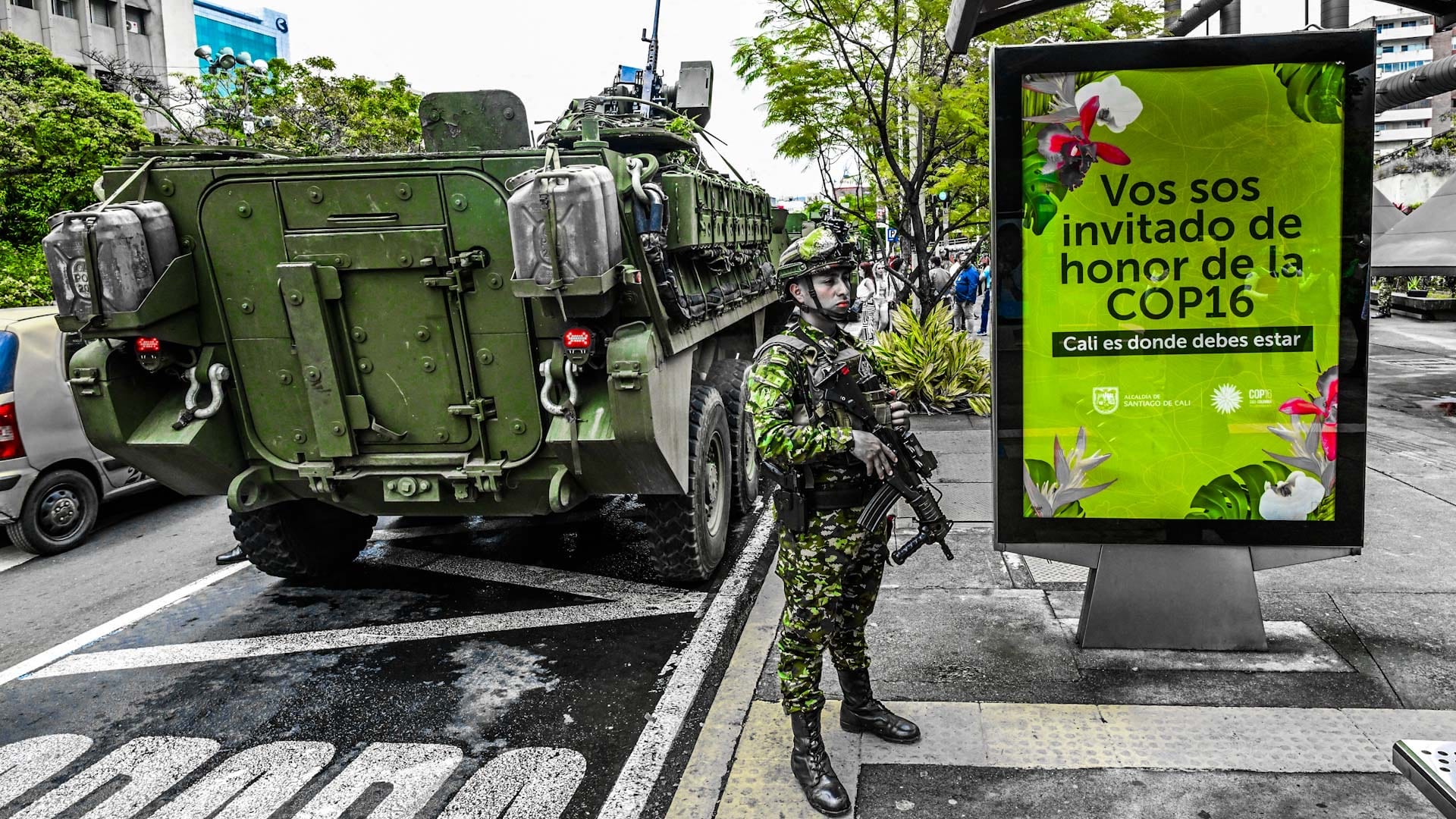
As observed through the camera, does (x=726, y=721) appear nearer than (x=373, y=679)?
Yes

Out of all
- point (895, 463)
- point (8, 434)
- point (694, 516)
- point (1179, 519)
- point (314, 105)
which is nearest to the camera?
point (895, 463)

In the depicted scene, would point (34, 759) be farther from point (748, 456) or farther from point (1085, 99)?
point (1085, 99)

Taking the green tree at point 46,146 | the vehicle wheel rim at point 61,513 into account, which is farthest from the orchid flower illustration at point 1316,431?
the green tree at point 46,146

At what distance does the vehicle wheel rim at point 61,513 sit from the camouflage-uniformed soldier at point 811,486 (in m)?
6.60

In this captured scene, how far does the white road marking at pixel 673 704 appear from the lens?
3869mm

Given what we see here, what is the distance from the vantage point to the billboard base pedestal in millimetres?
4551

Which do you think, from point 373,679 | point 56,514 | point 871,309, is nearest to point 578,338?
point 373,679

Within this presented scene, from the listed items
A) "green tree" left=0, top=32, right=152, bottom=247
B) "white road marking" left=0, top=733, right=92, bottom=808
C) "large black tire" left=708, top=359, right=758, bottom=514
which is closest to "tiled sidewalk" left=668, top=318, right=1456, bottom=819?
"large black tire" left=708, top=359, right=758, bottom=514

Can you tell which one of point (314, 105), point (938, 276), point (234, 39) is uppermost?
point (234, 39)

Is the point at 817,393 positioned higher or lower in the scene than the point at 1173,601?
higher

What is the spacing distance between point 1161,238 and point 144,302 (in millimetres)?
4749

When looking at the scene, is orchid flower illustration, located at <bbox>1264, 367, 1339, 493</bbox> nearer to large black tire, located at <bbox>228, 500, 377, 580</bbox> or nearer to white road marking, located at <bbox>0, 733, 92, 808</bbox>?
large black tire, located at <bbox>228, 500, 377, 580</bbox>

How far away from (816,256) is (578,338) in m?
1.75

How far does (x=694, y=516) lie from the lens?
5.93 m
